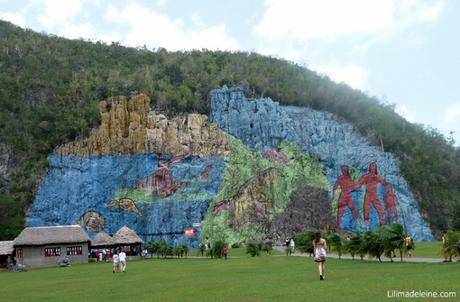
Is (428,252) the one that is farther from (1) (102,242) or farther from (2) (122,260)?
(1) (102,242)

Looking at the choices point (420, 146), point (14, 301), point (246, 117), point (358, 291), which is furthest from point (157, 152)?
point (358, 291)

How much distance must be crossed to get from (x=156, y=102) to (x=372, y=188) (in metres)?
32.8

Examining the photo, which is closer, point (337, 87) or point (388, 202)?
point (388, 202)

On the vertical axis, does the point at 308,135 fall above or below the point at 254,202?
above

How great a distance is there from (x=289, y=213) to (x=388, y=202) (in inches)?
541

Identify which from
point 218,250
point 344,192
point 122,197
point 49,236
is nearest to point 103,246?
point 49,236

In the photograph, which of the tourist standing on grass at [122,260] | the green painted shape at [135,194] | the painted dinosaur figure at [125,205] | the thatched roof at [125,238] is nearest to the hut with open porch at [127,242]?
the thatched roof at [125,238]

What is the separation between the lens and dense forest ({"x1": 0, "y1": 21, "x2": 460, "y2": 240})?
253 feet

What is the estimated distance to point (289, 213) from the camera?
71688 mm

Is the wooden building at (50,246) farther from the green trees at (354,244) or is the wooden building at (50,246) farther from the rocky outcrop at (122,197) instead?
the green trees at (354,244)

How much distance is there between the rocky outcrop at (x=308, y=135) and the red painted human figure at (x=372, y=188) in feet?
2.31

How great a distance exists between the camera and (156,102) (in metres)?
80.9

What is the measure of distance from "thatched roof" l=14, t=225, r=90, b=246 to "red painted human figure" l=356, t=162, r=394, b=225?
37.0 m

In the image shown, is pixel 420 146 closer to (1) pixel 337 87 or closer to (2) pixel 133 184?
(1) pixel 337 87
